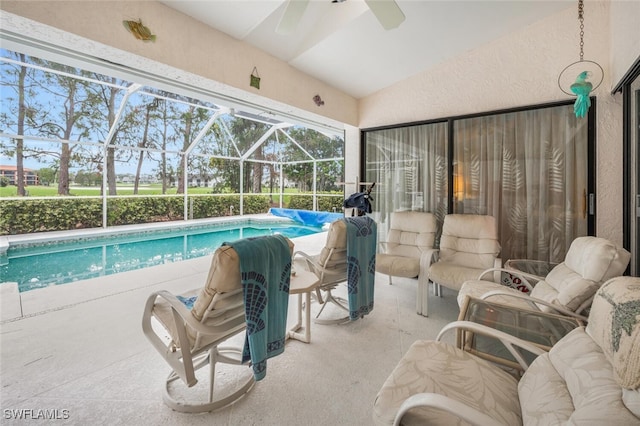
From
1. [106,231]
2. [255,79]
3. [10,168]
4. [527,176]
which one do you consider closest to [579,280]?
[527,176]

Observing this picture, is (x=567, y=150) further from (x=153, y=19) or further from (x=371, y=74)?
(x=153, y=19)

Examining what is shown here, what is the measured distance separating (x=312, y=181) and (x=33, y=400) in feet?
30.2

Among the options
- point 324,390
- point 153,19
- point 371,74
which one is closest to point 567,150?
point 371,74

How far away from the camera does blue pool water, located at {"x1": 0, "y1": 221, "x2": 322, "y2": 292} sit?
14.3 feet

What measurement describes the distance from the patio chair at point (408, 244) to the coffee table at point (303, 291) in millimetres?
1132

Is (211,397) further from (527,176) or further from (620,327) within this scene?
(527,176)

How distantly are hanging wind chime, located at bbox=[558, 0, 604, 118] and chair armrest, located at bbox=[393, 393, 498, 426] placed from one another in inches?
122

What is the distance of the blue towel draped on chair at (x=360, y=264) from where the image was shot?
8.13ft

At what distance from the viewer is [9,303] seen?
8.87ft

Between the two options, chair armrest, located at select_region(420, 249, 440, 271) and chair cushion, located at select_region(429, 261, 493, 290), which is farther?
chair armrest, located at select_region(420, 249, 440, 271)

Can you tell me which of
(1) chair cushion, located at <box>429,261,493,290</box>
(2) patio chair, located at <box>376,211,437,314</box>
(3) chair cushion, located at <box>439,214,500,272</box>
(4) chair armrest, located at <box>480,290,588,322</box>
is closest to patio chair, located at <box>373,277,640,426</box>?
(4) chair armrest, located at <box>480,290,588,322</box>

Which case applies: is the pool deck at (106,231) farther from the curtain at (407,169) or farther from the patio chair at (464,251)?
the patio chair at (464,251)

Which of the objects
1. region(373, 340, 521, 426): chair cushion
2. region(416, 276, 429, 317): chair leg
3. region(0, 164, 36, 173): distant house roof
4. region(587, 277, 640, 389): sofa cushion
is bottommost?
region(416, 276, 429, 317): chair leg

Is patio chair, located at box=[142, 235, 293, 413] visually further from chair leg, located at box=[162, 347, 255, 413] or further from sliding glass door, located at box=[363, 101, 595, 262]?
sliding glass door, located at box=[363, 101, 595, 262]
